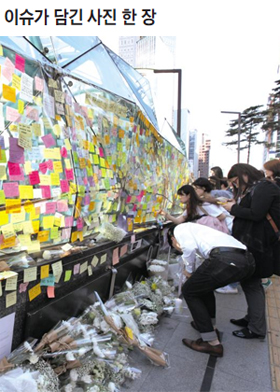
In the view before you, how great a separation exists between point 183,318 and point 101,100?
2834mm

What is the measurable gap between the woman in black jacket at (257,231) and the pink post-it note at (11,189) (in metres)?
2.27

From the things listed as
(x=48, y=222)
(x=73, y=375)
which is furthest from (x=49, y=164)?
Answer: (x=73, y=375)

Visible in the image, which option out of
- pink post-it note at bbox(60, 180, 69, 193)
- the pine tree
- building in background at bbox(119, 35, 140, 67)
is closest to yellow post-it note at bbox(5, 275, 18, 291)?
pink post-it note at bbox(60, 180, 69, 193)

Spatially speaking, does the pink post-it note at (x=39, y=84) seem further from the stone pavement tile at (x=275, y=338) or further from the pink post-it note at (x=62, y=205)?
the stone pavement tile at (x=275, y=338)

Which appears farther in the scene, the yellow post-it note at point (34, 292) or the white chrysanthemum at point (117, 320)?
the white chrysanthemum at point (117, 320)

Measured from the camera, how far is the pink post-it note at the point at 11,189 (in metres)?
2.03

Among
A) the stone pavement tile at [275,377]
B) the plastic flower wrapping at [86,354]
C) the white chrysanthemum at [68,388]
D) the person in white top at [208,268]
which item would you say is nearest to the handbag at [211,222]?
the person in white top at [208,268]

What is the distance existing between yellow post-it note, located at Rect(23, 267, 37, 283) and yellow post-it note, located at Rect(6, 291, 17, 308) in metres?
0.11

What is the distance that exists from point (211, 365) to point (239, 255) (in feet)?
3.42

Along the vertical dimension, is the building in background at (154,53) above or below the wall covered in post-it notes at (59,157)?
above

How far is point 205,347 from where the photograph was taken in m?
2.77

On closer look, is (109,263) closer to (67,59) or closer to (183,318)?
(183,318)

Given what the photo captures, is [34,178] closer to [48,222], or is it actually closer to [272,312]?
[48,222]

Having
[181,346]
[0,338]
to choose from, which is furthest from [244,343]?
[0,338]
